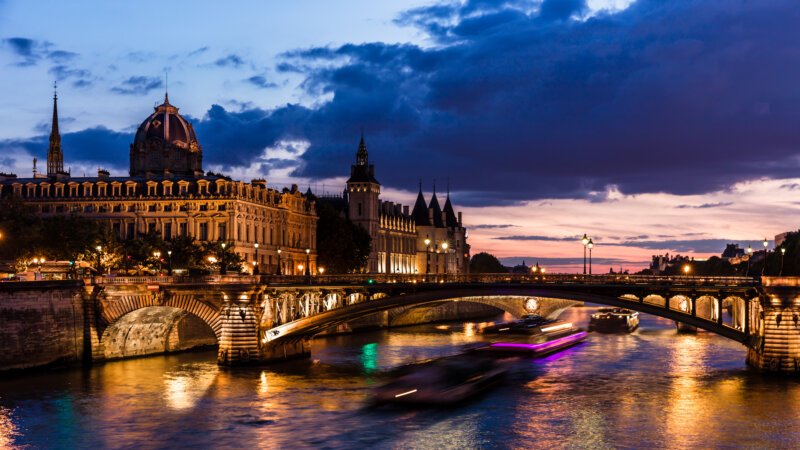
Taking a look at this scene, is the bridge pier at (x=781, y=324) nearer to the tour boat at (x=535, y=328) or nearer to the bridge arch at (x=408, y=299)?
the bridge arch at (x=408, y=299)

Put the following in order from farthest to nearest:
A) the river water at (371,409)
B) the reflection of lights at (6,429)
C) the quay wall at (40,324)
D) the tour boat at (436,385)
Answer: the quay wall at (40,324), the tour boat at (436,385), the river water at (371,409), the reflection of lights at (6,429)

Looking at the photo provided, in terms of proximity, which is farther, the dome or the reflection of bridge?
the dome

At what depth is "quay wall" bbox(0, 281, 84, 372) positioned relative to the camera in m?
66.6

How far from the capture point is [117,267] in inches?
3981

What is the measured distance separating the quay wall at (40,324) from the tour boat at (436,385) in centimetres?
2572

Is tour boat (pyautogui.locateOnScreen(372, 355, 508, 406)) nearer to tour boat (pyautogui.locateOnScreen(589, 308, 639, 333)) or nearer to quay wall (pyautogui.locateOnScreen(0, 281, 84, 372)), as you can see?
quay wall (pyautogui.locateOnScreen(0, 281, 84, 372))

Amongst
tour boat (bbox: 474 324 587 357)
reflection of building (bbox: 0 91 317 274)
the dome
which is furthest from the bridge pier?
the dome

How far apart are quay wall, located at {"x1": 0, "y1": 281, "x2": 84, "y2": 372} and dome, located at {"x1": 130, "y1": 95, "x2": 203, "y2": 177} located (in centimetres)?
6435

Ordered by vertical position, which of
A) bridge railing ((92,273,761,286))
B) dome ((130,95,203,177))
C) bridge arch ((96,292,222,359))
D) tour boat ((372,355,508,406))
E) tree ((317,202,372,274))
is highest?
dome ((130,95,203,177))

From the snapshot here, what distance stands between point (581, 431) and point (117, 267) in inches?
2568

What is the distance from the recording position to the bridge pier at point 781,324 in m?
64.1

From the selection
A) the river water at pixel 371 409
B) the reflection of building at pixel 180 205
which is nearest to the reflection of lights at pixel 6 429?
the river water at pixel 371 409

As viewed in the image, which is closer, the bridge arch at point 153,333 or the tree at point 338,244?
the bridge arch at point 153,333

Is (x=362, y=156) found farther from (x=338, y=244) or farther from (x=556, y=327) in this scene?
(x=556, y=327)
